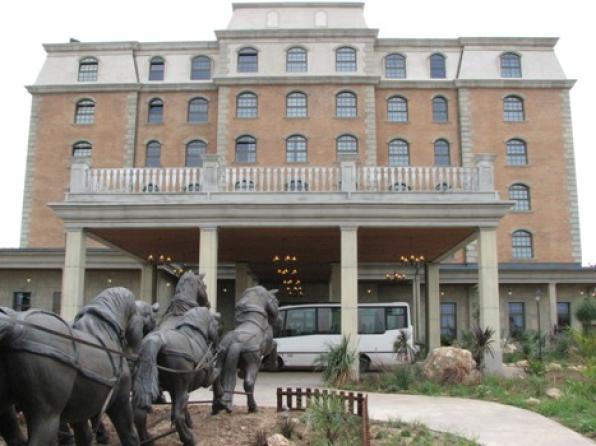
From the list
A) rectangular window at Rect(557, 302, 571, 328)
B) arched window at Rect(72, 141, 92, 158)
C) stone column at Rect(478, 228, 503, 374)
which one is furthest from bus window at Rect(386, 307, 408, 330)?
arched window at Rect(72, 141, 92, 158)

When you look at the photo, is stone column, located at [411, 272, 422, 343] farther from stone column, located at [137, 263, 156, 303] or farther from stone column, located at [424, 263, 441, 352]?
stone column, located at [137, 263, 156, 303]

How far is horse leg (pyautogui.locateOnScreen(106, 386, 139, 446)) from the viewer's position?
7270mm

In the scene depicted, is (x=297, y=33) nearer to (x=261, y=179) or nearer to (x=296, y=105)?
(x=296, y=105)

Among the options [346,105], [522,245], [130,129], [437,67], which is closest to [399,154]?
[346,105]

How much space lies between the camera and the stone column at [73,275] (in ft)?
60.1

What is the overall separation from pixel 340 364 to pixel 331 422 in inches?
315

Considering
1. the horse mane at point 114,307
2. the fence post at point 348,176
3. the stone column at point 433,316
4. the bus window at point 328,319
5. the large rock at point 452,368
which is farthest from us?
the stone column at point 433,316

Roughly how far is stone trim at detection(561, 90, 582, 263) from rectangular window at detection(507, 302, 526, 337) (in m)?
5.75

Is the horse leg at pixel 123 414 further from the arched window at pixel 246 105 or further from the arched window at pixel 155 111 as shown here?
the arched window at pixel 155 111

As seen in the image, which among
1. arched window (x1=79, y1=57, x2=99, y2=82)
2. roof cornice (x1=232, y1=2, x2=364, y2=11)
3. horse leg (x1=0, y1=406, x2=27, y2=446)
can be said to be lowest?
horse leg (x1=0, y1=406, x2=27, y2=446)

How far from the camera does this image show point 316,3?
139 ft

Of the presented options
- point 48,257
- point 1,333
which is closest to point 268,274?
point 48,257

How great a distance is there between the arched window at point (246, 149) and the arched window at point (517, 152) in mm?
15791

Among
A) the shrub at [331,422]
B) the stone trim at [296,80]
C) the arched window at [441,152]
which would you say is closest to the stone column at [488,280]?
the shrub at [331,422]
